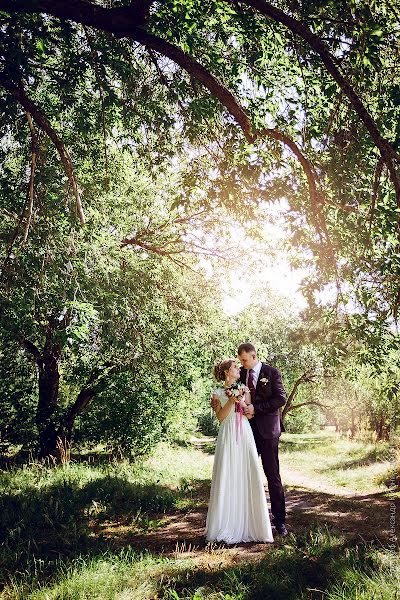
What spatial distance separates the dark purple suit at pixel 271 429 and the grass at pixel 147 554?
1.60ft

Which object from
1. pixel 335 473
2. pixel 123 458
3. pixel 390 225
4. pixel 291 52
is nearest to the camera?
pixel 390 225

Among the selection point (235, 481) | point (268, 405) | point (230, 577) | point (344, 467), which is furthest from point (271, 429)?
point (344, 467)

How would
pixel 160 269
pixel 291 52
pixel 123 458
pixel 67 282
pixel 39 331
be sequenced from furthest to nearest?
pixel 123 458
pixel 160 269
pixel 39 331
pixel 67 282
pixel 291 52

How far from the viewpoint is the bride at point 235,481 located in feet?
18.2

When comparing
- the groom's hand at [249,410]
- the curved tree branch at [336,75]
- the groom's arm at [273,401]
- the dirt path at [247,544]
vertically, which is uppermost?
the curved tree branch at [336,75]

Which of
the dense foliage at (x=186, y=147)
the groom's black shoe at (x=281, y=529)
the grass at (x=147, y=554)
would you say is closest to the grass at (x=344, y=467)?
the grass at (x=147, y=554)

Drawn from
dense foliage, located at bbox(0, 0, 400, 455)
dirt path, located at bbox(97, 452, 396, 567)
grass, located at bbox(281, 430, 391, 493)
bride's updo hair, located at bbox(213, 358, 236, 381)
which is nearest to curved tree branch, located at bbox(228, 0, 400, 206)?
dense foliage, located at bbox(0, 0, 400, 455)

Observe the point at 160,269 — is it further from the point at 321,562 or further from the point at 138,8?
the point at 321,562

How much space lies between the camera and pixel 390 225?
5.45 meters

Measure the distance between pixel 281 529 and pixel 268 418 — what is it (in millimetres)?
1492

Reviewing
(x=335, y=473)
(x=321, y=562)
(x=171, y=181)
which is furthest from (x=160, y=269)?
(x=335, y=473)

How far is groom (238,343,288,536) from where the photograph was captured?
5.91 m

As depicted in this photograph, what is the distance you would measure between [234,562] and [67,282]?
4.25 meters

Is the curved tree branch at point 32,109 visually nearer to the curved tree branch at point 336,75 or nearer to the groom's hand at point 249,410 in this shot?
the curved tree branch at point 336,75
